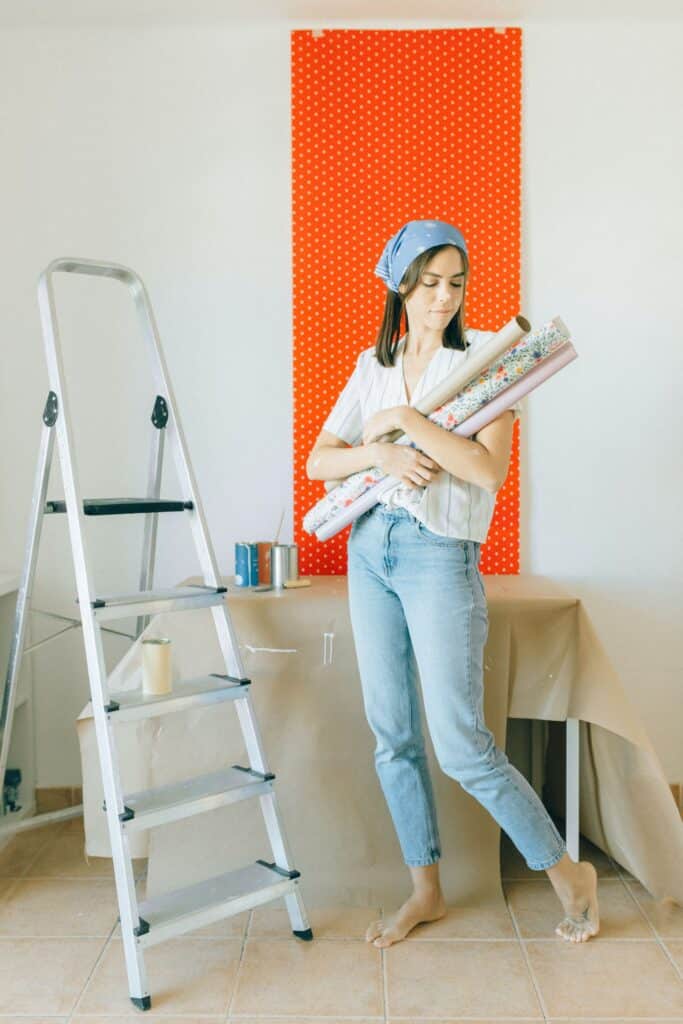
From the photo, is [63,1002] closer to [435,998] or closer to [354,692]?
[435,998]

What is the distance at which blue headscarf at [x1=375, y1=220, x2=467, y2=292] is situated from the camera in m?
2.06

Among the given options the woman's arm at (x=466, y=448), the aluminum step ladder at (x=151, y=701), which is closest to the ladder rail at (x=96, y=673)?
the aluminum step ladder at (x=151, y=701)

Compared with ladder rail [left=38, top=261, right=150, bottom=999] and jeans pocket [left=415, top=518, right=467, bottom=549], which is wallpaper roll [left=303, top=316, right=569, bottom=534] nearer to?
jeans pocket [left=415, top=518, right=467, bottom=549]

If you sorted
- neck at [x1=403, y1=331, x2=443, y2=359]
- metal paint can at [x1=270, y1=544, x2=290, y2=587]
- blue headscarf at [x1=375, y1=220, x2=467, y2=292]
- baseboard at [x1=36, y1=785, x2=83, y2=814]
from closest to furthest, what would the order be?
1. blue headscarf at [x1=375, y1=220, x2=467, y2=292]
2. neck at [x1=403, y1=331, x2=443, y2=359]
3. metal paint can at [x1=270, y1=544, x2=290, y2=587]
4. baseboard at [x1=36, y1=785, x2=83, y2=814]

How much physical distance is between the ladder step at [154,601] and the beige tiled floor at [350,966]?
2.59 ft

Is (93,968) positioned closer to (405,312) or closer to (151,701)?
(151,701)

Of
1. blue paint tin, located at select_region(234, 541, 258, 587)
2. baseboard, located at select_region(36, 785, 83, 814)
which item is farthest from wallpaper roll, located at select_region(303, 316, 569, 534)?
baseboard, located at select_region(36, 785, 83, 814)

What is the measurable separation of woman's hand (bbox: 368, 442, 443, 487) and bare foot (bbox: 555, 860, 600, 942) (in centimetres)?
99

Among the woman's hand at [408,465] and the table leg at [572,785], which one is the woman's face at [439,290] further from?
the table leg at [572,785]

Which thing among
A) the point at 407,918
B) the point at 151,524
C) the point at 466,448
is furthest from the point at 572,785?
the point at 151,524

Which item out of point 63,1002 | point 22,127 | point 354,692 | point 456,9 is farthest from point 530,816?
point 22,127

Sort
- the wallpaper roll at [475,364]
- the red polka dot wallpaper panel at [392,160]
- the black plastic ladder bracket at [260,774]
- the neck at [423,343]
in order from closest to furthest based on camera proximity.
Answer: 1. the wallpaper roll at [475,364]
2. the neck at [423,343]
3. the black plastic ladder bracket at [260,774]
4. the red polka dot wallpaper panel at [392,160]

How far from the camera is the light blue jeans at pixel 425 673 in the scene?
2.11m

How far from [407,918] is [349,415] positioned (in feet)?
3.93
